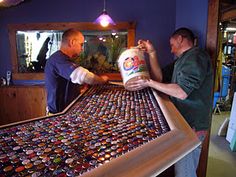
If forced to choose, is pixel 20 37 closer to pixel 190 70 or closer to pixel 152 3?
pixel 152 3

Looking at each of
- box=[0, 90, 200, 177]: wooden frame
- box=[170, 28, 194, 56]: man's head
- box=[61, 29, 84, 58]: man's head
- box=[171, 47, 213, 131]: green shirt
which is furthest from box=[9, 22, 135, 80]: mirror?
box=[0, 90, 200, 177]: wooden frame

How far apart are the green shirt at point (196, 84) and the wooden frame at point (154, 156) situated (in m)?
0.65

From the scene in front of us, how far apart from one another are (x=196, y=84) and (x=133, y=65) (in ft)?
1.42

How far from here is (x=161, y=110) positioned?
1.15m

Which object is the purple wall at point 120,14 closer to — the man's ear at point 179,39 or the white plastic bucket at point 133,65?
the man's ear at point 179,39

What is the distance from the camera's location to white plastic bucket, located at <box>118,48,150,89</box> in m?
1.45

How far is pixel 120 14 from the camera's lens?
3.08 metres

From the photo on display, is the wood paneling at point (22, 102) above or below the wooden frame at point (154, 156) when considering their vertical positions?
below

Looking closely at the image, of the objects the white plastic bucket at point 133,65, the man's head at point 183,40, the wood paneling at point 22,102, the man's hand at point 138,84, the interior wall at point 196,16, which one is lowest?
the wood paneling at point 22,102

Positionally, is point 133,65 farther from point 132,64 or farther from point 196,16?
point 196,16

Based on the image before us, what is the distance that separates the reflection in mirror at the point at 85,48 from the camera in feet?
10.4

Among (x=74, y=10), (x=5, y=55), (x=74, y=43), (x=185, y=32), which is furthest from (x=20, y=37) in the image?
(x=185, y=32)

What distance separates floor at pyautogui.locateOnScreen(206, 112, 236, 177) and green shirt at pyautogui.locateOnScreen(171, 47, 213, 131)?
117 cm

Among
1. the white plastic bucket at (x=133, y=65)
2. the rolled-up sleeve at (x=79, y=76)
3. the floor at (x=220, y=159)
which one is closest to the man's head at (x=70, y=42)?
the rolled-up sleeve at (x=79, y=76)
